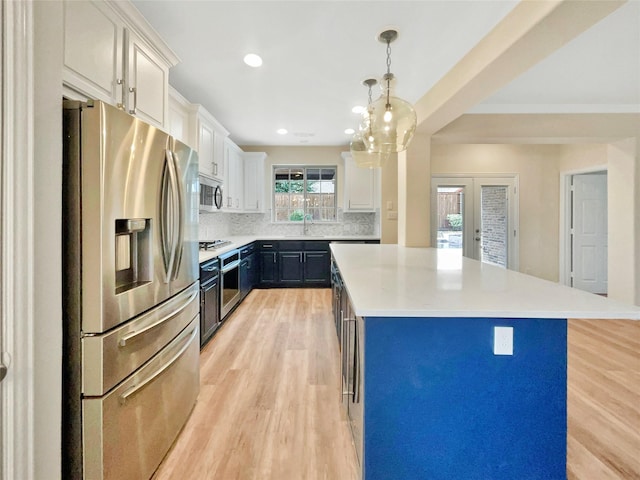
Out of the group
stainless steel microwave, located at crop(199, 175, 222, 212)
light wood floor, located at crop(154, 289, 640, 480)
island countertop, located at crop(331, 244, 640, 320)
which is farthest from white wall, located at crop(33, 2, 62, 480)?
stainless steel microwave, located at crop(199, 175, 222, 212)

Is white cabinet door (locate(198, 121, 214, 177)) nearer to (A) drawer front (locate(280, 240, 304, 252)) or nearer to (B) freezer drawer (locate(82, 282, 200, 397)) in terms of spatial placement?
(A) drawer front (locate(280, 240, 304, 252))

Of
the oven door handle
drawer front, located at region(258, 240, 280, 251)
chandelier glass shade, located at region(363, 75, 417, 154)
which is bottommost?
the oven door handle

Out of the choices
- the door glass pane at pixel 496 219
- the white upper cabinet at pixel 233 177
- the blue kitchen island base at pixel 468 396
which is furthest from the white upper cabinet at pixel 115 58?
the door glass pane at pixel 496 219

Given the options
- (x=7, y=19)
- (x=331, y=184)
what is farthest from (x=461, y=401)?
(x=331, y=184)

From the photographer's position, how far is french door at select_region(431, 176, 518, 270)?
5.66 metres

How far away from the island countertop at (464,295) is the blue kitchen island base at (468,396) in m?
0.08

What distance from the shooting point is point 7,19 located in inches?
33.4

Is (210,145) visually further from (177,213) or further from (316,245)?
(177,213)

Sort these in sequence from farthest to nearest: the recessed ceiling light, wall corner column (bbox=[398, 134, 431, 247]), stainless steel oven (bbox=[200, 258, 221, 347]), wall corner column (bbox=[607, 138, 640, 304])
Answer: wall corner column (bbox=[607, 138, 640, 304]), wall corner column (bbox=[398, 134, 431, 247]), stainless steel oven (bbox=[200, 258, 221, 347]), the recessed ceiling light

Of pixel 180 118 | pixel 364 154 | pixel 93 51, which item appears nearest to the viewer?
pixel 93 51

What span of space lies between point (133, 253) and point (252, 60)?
2.03 metres

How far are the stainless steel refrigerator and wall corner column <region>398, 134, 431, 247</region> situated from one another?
110 inches

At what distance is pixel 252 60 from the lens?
2699mm

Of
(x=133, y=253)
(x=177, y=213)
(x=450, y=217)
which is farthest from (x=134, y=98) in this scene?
(x=450, y=217)
